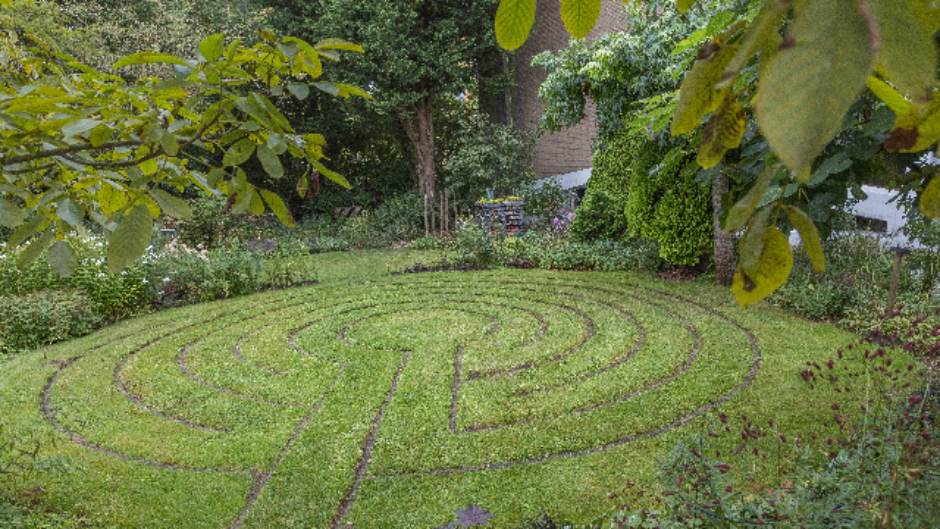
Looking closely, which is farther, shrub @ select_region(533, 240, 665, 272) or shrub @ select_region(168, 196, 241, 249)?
shrub @ select_region(168, 196, 241, 249)

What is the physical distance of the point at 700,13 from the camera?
21.1 feet

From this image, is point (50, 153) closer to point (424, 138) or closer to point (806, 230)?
point (806, 230)

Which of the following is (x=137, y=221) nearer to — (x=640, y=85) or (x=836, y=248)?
(x=640, y=85)

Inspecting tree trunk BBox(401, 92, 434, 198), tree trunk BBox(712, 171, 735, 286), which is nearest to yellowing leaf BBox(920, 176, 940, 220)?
tree trunk BBox(712, 171, 735, 286)

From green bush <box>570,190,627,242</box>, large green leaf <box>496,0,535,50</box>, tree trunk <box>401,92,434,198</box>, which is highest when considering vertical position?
tree trunk <box>401,92,434,198</box>

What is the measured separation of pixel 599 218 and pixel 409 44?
24.8 feet

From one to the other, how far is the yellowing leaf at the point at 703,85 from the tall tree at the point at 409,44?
13.3m

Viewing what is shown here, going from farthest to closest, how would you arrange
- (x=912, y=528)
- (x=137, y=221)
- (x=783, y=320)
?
(x=783, y=320) < (x=912, y=528) < (x=137, y=221)

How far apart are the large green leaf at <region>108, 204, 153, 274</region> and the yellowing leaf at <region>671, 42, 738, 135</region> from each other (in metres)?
0.75

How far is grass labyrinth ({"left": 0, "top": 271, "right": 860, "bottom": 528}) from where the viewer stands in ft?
10.4

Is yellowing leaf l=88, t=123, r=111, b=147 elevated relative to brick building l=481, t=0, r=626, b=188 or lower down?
lower down

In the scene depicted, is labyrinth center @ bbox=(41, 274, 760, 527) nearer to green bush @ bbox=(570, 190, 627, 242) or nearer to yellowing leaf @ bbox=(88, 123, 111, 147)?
yellowing leaf @ bbox=(88, 123, 111, 147)

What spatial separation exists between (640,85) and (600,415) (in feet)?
16.4

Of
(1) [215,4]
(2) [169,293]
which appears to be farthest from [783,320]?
(1) [215,4]
